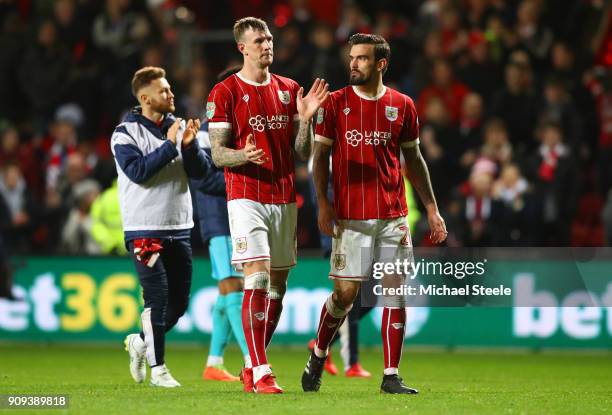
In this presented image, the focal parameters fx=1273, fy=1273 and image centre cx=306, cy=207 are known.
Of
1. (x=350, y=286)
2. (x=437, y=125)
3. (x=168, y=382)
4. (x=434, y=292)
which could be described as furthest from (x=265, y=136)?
(x=437, y=125)

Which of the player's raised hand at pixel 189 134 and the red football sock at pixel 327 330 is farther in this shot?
the player's raised hand at pixel 189 134

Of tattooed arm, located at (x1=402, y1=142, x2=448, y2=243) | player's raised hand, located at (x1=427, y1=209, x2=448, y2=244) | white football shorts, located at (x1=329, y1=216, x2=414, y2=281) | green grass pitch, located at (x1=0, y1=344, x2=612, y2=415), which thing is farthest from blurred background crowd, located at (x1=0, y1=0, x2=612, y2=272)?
white football shorts, located at (x1=329, y1=216, x2=414, y2=281)

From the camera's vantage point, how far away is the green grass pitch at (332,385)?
25.9ft

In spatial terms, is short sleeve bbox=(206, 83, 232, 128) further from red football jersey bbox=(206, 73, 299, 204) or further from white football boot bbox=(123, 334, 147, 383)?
white football boot bbox=(123, 334, 147, 383)

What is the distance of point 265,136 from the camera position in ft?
28.9

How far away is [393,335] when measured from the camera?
8727 millimetres

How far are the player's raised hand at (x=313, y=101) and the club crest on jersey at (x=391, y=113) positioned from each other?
18.9 inches

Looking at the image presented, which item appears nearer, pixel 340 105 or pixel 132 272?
pixel 340 105

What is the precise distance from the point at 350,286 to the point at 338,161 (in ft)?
2.87

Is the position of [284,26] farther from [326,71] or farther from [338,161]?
[338,161]

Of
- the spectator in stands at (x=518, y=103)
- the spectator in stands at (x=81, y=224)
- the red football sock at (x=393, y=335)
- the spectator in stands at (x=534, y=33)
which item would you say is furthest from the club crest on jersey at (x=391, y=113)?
the spectator in stands at (x=534, y=33)

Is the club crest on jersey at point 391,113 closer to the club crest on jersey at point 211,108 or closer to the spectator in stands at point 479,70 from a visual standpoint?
the club crest on jersey at point 211,108

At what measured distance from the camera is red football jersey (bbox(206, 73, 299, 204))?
8.75m

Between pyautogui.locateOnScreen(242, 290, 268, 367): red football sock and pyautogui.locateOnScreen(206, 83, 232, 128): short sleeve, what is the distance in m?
1.17
